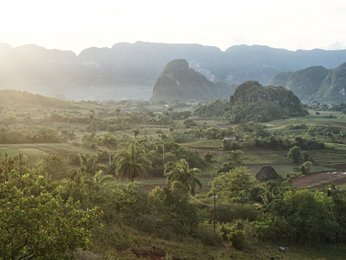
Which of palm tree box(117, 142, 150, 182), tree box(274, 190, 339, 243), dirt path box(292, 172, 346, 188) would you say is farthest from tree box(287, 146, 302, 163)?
palm tree box(117, 142, 150, 182)

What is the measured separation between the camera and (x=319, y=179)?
80750 mm

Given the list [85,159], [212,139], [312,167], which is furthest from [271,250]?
[212,139]

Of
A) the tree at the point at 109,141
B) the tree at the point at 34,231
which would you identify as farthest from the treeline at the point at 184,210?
the tree at the point at 109,141

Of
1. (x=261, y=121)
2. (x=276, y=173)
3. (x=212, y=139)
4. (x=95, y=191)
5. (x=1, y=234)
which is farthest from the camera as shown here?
(x=261, y=121)

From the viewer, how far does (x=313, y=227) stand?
160 ft

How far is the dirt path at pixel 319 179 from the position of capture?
253 feet

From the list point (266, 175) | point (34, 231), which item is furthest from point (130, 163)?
point (34, 231)

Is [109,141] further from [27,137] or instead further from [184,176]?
[184,176]

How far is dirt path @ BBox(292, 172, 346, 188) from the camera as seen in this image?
7700 cm

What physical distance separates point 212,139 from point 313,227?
7578 centimetres

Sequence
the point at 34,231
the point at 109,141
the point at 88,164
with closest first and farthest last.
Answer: the point at 34,231
the point at 88,164
the point at 109,141

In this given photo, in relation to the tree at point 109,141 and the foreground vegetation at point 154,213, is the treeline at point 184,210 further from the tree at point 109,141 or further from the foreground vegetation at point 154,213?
the tree at point 109,141

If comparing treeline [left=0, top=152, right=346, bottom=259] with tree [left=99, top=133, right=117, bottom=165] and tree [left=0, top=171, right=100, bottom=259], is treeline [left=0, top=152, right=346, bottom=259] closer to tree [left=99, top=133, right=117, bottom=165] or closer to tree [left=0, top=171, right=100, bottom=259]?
tree [left=0, top=171, right=100, bottom=259]

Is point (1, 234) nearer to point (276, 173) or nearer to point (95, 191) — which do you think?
point (95, 191)
